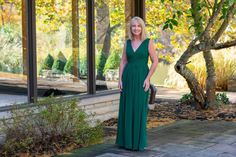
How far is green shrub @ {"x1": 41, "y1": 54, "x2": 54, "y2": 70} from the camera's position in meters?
6.65

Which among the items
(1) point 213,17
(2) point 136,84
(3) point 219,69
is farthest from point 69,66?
(3) point 219,69

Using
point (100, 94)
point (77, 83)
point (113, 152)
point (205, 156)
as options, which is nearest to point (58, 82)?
point (77, 83)

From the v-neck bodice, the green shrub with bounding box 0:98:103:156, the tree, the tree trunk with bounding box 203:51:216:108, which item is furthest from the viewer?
the tree trunk with bounding box 203:51:216:108

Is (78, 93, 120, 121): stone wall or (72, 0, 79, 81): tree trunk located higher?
(72, 0, 79, 81): tree trunk

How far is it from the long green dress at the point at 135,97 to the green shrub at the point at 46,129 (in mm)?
620

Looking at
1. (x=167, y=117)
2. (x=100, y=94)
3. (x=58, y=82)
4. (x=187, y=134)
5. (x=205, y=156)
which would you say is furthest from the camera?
(x=167, y=117)

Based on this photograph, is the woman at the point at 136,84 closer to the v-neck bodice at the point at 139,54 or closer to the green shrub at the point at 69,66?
the v-neck bodice at the point at 139,54

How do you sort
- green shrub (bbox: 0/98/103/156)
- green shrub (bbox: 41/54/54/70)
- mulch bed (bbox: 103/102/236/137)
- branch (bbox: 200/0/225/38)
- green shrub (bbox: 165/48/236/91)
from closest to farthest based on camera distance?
green shrub (bbox: 0/98/103/156), green shrub (bbox: 41/54/54/70), mulch bed (bbox: 103/102/236/137), branch (bbox: 200/0/225/38), green shrub (bbox: 165/48/236/91)

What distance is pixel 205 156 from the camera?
5.22m

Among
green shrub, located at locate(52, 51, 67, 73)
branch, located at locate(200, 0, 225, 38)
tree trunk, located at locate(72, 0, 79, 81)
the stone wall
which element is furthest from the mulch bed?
branch, located at locate(200, 0, 225, 38)

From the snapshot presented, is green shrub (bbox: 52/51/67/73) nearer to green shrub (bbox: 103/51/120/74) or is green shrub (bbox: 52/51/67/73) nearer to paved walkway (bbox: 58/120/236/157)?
green shrub (bbox: 103/51/120/74)

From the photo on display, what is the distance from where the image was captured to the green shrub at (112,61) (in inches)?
307

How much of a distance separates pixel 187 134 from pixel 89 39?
2.22m

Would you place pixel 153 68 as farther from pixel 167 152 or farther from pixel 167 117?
pixel 167 117
